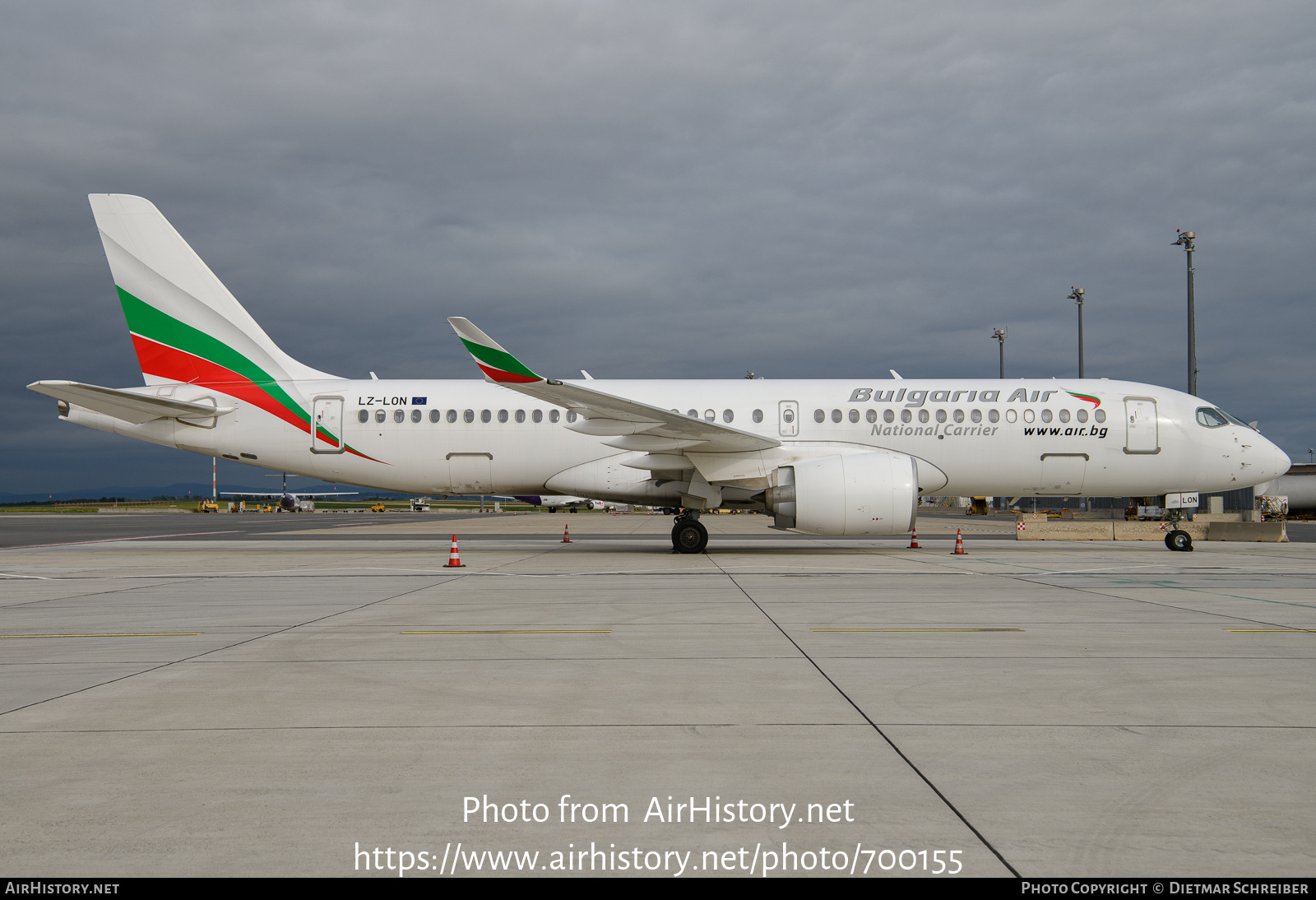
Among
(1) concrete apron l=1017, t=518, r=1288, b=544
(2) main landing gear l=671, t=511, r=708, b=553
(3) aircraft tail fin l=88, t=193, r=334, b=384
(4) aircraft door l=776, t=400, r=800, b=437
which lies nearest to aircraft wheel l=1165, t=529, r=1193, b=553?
(1) concrete apron l=1017, t=518, r=1288, b=544

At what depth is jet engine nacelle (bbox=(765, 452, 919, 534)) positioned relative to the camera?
15.3m

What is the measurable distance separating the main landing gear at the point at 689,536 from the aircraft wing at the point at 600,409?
5.38 feet

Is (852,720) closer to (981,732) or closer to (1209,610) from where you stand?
(981,732)

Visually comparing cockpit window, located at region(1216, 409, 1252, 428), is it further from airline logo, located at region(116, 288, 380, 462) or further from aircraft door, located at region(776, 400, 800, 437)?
airline logo, located at region(116, 288, 380, 462)

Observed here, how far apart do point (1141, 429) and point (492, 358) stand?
1330cm

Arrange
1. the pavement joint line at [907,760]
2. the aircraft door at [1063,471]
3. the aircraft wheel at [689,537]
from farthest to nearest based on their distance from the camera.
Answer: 1. the aircraft door at [1063,471]
2. the aircraft wheel at [689,537]
3. the pavement joint line at [907,760]

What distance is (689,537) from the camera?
677 inches

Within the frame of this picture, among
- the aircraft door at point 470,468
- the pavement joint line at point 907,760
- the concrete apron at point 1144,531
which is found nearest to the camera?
the pavement joint line at point 907,760

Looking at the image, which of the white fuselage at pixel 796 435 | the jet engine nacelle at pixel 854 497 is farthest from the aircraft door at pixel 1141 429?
the jet engine nacelle at pixel 854 497

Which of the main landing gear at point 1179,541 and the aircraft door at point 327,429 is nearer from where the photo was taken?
the aircraft door at point 327,429

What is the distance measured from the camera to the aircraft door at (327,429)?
1825cm

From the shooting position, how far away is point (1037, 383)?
720 inches

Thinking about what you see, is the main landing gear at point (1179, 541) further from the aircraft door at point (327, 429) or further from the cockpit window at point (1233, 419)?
the aircraft door at point (327, 429)

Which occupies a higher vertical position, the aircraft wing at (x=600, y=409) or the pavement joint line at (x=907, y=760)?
the aircraft wing at (x=600, y=409)
